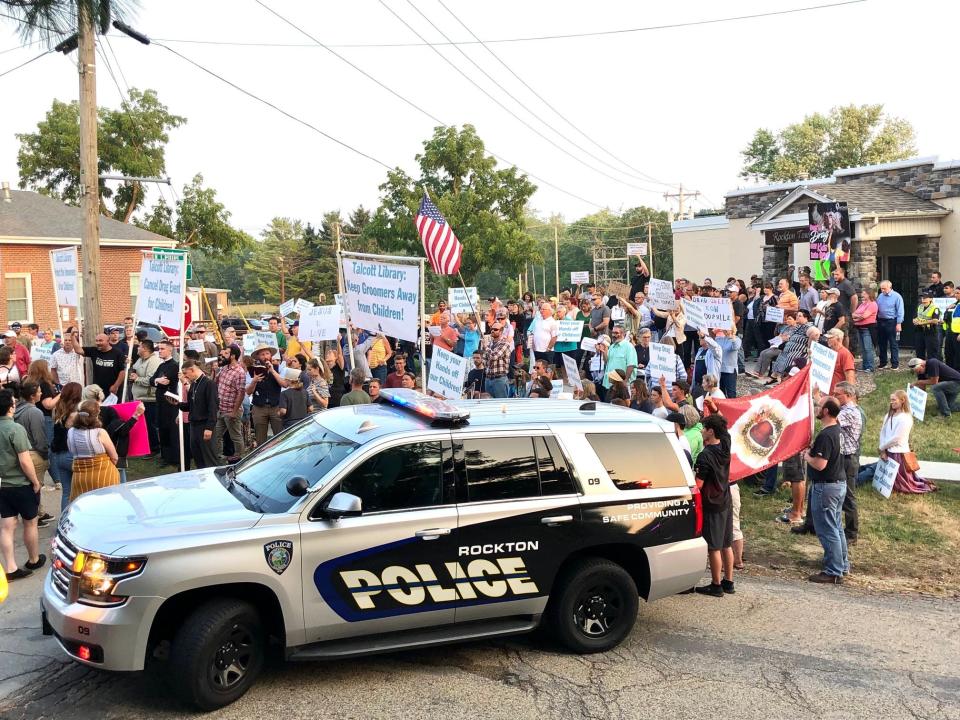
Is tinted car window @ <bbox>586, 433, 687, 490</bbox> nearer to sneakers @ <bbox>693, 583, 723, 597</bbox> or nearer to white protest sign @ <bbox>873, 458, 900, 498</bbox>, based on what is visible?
sneakers @ <bbox>693, 583, 723, 597</bbox>

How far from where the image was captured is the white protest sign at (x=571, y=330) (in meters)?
16.2

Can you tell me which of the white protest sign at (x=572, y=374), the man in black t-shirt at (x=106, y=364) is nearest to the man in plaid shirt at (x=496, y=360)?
the white protest sign at (x=572, y=374)

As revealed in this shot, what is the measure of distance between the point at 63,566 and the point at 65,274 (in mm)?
12468

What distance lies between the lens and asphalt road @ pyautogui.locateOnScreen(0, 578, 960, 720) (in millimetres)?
5910

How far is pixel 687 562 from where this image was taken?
23.7 feet

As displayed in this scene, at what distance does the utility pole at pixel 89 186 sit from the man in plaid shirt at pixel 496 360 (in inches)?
249

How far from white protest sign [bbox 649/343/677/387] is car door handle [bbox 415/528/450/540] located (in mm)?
7092

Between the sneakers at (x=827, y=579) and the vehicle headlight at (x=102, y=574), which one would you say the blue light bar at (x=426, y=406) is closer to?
the vehicle headlight at (x=102, y=574)

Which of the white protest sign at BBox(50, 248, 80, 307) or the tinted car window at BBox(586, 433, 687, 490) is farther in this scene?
the white protest sign at BBox(50, 248, 80, 307)

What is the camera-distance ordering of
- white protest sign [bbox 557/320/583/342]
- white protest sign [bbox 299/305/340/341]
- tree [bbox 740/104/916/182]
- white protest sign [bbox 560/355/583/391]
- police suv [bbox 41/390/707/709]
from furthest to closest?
tree [bbox 740/104/916/182] < white protest sign [bbox 557/320/583/342] < white protest sign [bbox 299/305/340/341] < white protest sign [bbox 560/355/583/391] < police suv [bbox 41/390/707/709]

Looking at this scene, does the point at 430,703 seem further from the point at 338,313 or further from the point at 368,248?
the point at 368,248

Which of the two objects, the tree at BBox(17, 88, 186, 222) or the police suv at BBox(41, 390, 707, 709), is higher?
the tree at BBox(17, 88, 186, 222)

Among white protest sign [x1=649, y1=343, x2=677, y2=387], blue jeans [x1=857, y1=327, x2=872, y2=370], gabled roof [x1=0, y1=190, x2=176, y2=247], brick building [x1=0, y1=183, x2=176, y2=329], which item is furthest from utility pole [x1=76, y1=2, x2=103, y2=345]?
gabled roof [x1=0, y1=190, x2=176, y2=247]

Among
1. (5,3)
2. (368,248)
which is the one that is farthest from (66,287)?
(368,248)
